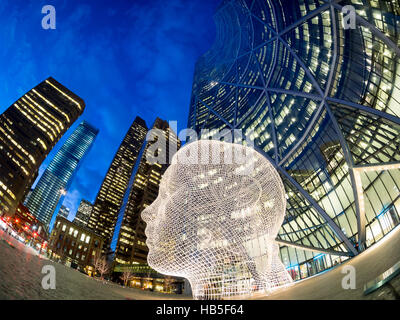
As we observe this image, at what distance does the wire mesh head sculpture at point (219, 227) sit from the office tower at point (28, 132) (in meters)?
69.0

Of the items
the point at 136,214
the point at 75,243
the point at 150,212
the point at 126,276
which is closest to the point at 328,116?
the point at 150,212

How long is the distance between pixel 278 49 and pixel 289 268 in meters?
27.7

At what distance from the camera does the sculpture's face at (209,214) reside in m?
12.0

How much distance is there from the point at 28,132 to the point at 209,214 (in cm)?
11122

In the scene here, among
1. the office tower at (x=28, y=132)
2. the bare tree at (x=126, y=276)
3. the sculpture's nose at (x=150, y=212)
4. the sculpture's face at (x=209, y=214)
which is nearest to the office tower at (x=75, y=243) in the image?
the bare tree at (x=126, y=276)

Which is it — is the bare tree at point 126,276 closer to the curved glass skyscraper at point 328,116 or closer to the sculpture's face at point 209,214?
the curved glass skyscraper at point 328,116

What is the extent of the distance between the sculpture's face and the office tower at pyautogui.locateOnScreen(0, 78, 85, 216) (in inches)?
2712

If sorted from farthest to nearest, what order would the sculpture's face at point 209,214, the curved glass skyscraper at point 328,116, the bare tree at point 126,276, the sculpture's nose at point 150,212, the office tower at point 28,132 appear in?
the office tower at point 28,132, the bare tree at point 126,276, the curved glass skyscraper at point 328,116, the sculpture's nose at point 150,212, the sculpture's face at point 209,214

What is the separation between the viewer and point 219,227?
11.8m

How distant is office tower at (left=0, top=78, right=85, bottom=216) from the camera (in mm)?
77625
